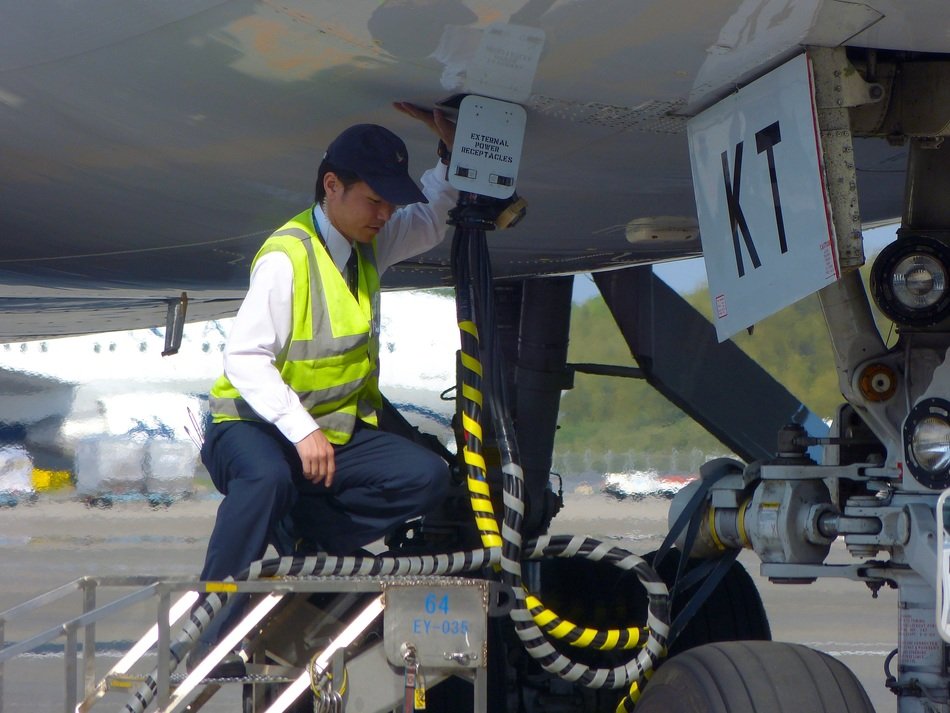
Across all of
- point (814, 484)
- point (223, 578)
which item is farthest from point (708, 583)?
point (223, 578)

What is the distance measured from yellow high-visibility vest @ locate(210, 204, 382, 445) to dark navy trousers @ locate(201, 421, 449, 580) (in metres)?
0.07

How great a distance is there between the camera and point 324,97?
3.22 m

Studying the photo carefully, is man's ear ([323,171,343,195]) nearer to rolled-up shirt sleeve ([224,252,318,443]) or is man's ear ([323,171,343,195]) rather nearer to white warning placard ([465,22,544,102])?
rolled-up shirt sleeve ([224,252,318,443])

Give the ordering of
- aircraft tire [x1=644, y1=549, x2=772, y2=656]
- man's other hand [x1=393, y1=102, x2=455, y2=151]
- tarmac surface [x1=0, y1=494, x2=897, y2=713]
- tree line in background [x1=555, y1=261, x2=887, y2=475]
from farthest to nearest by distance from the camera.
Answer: tree line in background [x1=555, y1=261, x2=887, y2=475] < tarmac surface [x1=0, y1=494, x2=897, y2=713] < aircraft tire [x1=644, y1=549, x2=772, y2=656] < man's other hand [x1=393, y1=102, x2=455, y2=151]

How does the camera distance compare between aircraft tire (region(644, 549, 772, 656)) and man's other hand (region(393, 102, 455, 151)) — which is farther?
aircraft tire (region(644, 549, 772, 656))

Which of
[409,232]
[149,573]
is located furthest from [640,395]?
[409,232]

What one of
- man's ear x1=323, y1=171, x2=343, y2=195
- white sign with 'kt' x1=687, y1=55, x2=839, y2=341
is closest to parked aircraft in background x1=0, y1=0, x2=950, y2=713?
white sign with 'kt' x1=687, y1=55, x2=839, y2=341

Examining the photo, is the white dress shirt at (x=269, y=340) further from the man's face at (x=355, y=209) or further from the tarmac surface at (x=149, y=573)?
the tarmac surface at (x=149, y=573)

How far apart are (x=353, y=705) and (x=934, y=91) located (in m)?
2.11

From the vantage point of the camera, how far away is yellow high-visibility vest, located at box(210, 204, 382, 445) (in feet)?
11.4

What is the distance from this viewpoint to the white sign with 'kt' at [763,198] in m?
2.91

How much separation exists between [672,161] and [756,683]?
4.92 feet

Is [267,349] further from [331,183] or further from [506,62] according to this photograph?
[506,62]

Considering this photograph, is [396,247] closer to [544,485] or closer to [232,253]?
[232,253]
